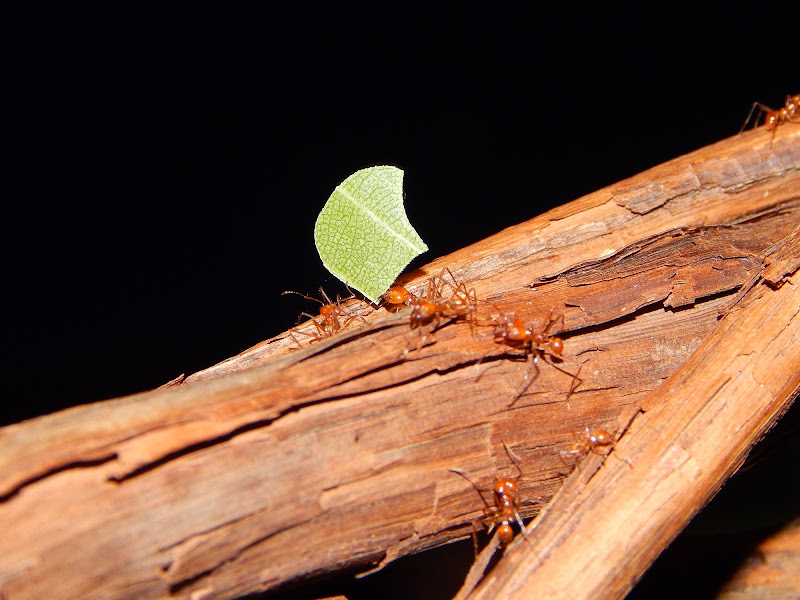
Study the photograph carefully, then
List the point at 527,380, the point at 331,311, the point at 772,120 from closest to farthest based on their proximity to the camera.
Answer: the point at 527,380 → the point at 331,311 → the point at 772,120

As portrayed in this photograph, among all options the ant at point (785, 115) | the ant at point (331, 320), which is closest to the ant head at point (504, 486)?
the ant at point (331, 320)

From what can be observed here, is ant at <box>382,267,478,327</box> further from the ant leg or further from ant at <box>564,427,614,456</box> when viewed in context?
ant at <box>564,427,614,456</box>

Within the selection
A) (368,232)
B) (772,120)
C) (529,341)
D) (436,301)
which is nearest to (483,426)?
(529,341)

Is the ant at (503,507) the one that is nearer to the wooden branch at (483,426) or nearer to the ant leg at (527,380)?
the wooden branch at (483,426)

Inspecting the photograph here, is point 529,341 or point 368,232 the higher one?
point 368,232

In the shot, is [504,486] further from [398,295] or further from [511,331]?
[398,295]

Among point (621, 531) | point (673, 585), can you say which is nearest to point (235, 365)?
point (621, 531)

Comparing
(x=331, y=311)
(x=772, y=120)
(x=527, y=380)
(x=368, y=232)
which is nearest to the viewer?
(x=527, y=380)

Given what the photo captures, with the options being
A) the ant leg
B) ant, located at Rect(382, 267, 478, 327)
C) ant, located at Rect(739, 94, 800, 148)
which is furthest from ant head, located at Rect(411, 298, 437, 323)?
ant, located at Rect(739, 94, 800, 148)
